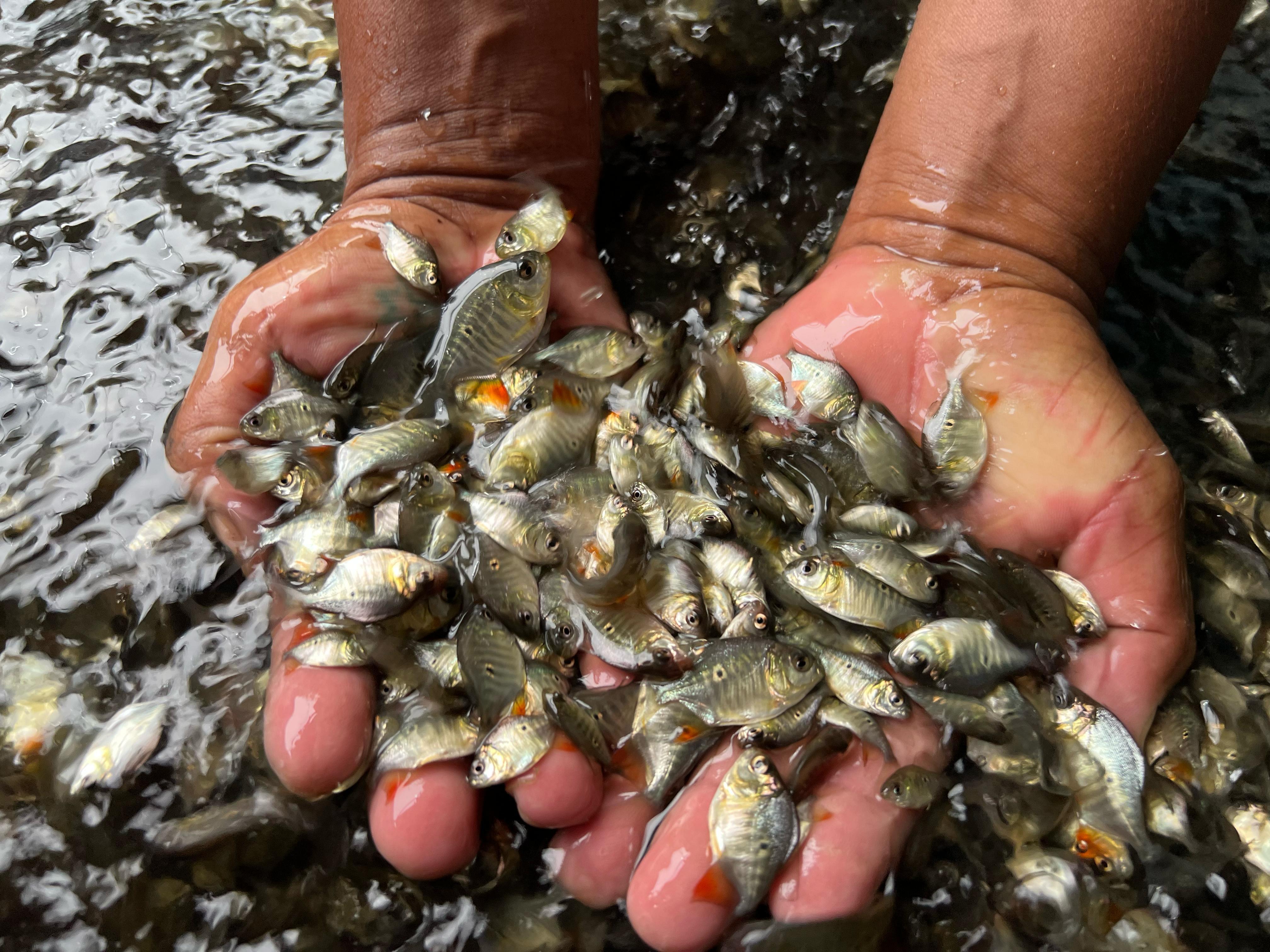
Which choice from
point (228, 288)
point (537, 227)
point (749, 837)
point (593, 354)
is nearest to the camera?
point (749, 837)

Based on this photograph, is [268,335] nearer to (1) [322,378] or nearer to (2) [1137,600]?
(1) [322,378]

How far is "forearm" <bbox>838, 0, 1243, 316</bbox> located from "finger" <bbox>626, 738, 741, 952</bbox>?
5.41ft

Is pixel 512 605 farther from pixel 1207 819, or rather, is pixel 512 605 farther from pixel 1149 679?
pixel 1207 819

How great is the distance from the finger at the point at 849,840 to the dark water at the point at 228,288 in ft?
1.29

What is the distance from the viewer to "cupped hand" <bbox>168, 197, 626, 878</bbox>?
1.73 metres

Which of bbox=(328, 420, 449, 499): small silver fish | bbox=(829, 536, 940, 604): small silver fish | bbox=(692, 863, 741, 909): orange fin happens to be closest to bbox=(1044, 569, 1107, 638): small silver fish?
bbox=(829, 536, 940, 604): small silver fish

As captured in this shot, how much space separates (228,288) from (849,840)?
2547 mm

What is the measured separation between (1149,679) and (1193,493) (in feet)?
2.54

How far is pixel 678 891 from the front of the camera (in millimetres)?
1659

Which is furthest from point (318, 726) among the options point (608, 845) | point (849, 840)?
point (849, 840)

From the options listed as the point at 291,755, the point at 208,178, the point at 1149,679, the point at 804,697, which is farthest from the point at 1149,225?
the point at 208,178

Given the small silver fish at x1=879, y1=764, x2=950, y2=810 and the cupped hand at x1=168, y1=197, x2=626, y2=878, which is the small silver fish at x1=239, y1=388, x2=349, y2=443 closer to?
the cupped hand at x1=168, y1=197, x2=626, y2=878

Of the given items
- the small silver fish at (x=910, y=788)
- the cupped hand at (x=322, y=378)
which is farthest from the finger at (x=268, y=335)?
the small silver fish at (x=910, y=788)

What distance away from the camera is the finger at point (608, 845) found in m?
1.77
